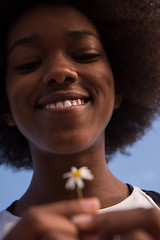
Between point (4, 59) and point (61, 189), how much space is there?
819 millimetres

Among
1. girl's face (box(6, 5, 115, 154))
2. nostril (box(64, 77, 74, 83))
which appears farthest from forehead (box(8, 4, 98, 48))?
nostril (box(64, 77, 74, 83))

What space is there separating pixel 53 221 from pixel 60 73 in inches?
31.3

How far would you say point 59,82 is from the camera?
1.35 metres

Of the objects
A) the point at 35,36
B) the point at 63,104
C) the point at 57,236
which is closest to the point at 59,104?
the point at 63,104

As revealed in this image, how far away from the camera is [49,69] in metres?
1.36

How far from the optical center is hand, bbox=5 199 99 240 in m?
0.65

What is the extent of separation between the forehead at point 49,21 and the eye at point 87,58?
14 cm

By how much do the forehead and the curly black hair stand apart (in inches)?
2.9

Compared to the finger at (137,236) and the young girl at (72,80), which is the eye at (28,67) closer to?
the young girl at (72,80)

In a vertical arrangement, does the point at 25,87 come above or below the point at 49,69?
below

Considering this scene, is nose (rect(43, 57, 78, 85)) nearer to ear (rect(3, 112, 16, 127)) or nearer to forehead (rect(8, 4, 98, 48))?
forehead (rect(8, 4, 98, 48))

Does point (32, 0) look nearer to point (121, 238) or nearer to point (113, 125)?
point (113, 125)

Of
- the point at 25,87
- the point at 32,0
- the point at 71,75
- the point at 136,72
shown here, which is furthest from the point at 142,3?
the point at 25,87

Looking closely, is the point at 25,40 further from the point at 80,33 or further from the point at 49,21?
the point at 80,33
